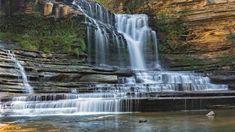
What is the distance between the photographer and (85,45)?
27.4 metres

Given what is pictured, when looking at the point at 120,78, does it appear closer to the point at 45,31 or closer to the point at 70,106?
the point at 70,106

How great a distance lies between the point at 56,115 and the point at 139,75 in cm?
835

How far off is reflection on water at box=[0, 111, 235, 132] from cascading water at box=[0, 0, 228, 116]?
4.36 feet

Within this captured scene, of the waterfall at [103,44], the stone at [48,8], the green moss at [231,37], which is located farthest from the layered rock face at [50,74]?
the green moss at [231,37]

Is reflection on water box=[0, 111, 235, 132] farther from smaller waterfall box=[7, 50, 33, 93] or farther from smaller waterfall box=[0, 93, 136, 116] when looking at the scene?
smaller waterfall box=[7, 50, 33, 93]

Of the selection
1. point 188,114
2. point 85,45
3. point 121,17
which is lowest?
point 188,114

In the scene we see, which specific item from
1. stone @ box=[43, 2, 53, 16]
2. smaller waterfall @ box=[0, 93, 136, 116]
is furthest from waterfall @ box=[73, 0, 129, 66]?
smaller waterfall @ box=[0, 93, 136, 116]

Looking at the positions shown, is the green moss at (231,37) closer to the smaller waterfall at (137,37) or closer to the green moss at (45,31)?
the smaller waterfall at (137,37)

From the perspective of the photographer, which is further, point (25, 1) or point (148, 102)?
point (25, 1)

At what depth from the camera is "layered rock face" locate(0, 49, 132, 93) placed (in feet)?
70.2

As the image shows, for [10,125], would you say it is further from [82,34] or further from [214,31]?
[214,31]

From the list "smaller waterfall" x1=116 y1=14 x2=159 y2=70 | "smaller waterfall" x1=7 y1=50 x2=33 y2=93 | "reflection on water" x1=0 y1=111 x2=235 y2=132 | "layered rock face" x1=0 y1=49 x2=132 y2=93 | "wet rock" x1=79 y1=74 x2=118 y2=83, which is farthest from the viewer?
"smaller waterfall" x1=116 y1=14 x2=159 y2=70

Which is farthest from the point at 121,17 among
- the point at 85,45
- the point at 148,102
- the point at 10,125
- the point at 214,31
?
the point at 10,125

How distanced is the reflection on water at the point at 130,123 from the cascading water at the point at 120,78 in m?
1.33
